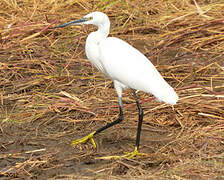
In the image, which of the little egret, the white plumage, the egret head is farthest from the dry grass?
the egret head

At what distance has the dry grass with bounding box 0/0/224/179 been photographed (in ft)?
11.3

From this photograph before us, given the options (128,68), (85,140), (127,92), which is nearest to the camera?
(128,68)

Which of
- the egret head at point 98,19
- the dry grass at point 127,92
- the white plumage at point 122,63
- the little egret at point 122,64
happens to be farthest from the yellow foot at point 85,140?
the egret head at point 98,19

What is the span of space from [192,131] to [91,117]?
2.91ft

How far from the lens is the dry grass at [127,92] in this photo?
343 centimetres

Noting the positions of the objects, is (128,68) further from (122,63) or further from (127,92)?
(127,92)

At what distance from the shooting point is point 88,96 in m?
4.52

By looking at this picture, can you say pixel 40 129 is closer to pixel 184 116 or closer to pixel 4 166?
pixel 4 166

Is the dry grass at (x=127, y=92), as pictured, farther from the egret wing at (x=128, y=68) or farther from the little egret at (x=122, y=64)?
the egret wing at (x=128, y=68)

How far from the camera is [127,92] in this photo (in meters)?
4.58

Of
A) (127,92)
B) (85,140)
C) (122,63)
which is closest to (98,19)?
(122,63)

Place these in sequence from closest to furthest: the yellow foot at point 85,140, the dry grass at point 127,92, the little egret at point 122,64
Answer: the dry grass at point 127,92, the little egret at point 122,64, the yellow foot at point 85,140

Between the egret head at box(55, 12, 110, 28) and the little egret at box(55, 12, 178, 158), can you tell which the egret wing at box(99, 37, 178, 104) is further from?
the egret head at box(55, 12, 110, 28)

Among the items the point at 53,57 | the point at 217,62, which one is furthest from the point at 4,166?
the point at 217,62
